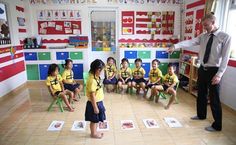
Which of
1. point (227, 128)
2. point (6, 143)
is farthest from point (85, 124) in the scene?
point (227, 128)

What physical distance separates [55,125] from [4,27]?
2.58 m

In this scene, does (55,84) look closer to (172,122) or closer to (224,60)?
(172,122)

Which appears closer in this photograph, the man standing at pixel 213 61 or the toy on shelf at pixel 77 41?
the man standing at pixel 213 61

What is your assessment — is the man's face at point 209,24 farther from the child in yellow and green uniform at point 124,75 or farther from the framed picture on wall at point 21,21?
the framed picture on wall at point 21,21

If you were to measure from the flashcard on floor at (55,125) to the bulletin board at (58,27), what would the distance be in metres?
3.03

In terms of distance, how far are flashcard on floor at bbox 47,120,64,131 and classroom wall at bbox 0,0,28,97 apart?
172 centimetres

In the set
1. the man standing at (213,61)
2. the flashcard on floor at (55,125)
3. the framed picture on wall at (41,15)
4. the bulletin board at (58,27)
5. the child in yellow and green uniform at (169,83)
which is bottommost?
the flashcard on floor at (55,125)

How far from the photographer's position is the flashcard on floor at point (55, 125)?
2701mm

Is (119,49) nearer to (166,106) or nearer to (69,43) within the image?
(69,43)

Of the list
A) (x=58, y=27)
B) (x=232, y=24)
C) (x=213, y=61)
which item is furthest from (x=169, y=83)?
(x=58, y=27)

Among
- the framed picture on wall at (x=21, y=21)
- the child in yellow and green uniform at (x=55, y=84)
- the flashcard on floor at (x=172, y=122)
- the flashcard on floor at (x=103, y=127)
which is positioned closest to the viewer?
the flashcard on floor at (x=103, y=127)

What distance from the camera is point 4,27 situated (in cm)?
401

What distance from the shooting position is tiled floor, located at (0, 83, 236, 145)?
241 cm

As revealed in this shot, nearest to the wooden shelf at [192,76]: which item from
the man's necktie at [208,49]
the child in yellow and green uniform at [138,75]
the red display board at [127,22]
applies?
the child in yellow and green uniform at [138,75]
